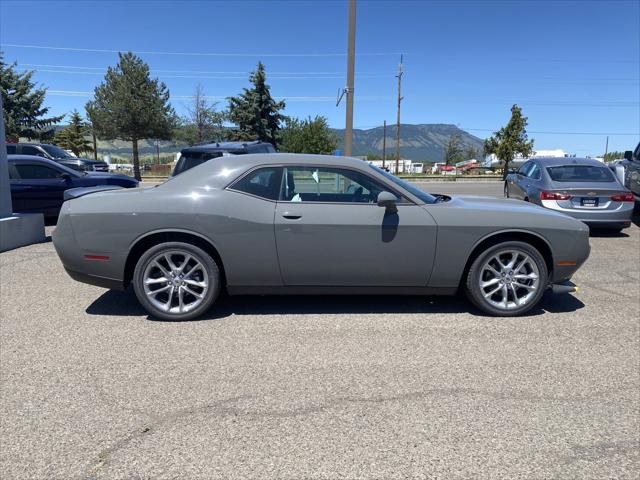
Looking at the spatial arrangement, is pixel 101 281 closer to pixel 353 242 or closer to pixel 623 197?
pixel 353 242

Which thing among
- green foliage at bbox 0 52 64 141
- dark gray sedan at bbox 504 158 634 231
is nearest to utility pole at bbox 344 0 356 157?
dark gray sedan at bbox 504 158 634 231

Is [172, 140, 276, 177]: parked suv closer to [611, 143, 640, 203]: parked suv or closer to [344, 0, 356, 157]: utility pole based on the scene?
[344, 0, 356, 157]: utility pole

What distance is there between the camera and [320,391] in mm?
2875

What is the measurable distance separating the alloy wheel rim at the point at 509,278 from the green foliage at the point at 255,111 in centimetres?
3686

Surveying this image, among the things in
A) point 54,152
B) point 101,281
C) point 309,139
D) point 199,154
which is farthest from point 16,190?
point 309,139

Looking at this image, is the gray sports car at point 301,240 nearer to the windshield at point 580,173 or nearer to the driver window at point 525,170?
the windshield at point 580,173

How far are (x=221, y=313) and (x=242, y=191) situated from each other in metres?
1.18

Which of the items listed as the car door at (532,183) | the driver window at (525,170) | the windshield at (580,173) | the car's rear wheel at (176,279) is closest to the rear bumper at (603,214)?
the car door at (532,183)

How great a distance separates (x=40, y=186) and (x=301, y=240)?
7.88 m

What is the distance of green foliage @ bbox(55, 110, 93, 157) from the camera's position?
53.2 meters

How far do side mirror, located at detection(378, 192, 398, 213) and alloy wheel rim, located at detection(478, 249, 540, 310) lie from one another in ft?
3.34

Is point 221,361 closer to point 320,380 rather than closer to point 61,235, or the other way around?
point 320,380

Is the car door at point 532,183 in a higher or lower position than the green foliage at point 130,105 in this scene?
lower

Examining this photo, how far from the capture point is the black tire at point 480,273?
162 inches
